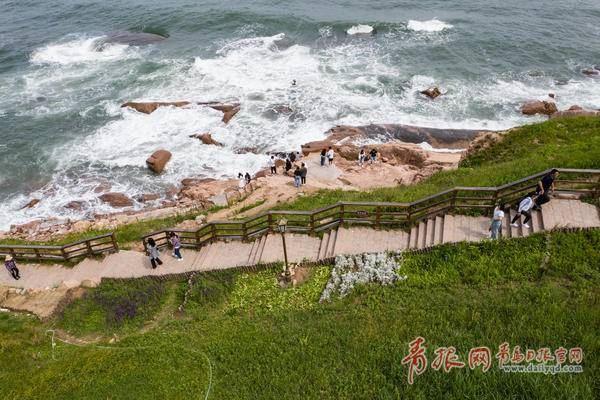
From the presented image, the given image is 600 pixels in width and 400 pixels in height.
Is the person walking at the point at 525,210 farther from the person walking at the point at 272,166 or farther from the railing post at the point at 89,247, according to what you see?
the person walking at the point at 272,166

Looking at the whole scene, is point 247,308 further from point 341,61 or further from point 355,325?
point 341,61

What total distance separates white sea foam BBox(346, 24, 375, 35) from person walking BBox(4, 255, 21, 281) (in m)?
46.6

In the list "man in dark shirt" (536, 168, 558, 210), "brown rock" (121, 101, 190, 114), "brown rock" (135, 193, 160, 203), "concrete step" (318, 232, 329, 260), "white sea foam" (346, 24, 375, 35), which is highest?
"man in dark shirt" (536, 168, 558, 210)

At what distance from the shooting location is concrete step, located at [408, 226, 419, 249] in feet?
50.3

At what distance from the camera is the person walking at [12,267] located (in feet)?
57.3

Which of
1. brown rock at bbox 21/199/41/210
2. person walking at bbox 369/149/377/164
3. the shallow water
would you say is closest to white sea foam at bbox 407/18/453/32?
the shallow water

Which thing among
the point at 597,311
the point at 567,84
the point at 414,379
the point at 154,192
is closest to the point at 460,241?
the point at 597,311

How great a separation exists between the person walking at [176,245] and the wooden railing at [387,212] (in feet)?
1.00

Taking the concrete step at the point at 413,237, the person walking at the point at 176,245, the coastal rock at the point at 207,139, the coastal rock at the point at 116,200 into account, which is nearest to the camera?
the concrete step at the point at 413,237

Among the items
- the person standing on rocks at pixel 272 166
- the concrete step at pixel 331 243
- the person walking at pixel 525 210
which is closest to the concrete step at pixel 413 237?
the concrete step at pixel 331 243

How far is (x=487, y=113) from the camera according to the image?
36.6m

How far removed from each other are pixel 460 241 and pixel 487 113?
26.0 meters

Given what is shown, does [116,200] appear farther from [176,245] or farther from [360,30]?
[360,30]

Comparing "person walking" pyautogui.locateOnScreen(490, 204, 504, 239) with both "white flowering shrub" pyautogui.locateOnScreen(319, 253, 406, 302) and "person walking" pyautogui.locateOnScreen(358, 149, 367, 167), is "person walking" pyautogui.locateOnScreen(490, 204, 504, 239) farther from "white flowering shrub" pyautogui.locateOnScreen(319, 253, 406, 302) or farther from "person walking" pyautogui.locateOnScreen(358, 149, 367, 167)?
"person walking" pyautogui.locateOnScreen(358, 149, 367, 167)
